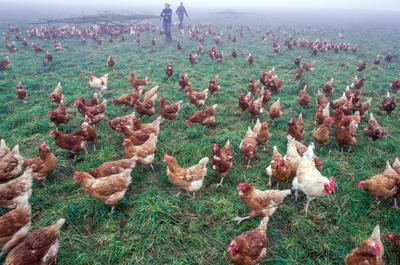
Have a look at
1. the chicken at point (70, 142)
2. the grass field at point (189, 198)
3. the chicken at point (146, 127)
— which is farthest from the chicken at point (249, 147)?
the chicken at point (70, 142)

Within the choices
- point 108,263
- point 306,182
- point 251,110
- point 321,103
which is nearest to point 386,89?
point 321,103

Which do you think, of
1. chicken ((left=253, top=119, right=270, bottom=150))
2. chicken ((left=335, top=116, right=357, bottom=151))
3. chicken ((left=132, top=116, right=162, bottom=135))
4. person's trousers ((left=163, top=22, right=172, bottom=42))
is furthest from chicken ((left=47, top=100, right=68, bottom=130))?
person's trousers ((left=163, top=22, right=172, bottom=42))

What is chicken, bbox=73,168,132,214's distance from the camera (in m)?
6.01

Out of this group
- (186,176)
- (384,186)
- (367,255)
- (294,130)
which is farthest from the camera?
(294,130)

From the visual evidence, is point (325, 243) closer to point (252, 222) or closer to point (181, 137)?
point (252, 222)

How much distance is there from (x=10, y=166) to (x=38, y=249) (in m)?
2.79

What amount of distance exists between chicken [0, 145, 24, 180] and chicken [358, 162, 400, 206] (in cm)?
777

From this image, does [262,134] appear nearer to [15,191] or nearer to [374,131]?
[374,131]

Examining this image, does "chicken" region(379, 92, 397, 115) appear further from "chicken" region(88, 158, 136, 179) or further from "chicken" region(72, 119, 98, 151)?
"chicken" region(72, 119, 98, 151)

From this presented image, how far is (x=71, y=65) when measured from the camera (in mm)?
16562

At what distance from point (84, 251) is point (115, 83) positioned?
9635 mm

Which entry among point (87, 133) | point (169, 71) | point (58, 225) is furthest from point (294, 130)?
point (169, 71)

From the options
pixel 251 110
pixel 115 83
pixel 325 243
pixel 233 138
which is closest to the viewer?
pixel 325 243

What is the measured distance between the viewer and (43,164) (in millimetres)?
6867
